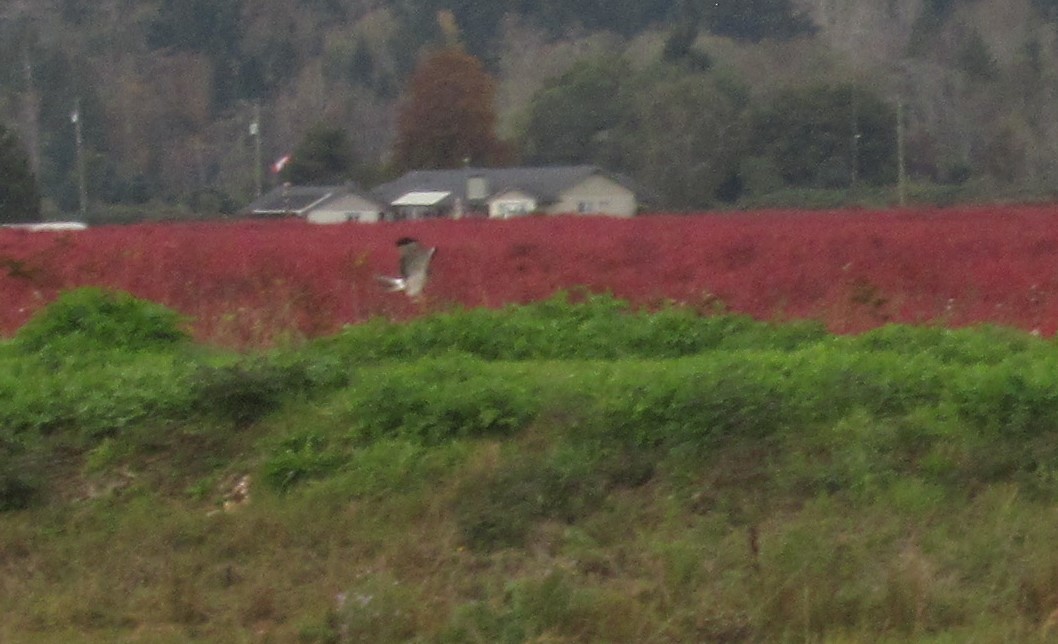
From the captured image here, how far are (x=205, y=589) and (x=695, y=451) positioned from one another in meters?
3.04

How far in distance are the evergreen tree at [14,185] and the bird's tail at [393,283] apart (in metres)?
23.5

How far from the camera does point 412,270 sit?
1495 centimetres

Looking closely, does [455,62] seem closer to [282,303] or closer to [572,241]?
[572,241]

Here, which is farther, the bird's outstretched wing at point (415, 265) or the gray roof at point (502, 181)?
the gray roof at point (502, 181)

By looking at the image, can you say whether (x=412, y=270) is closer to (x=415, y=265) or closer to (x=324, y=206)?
(x=415, y=265)

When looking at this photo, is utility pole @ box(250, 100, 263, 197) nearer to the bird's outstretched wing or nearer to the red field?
the red field

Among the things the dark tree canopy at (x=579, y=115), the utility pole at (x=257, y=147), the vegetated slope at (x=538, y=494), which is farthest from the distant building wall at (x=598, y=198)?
the vegetated slope at (x=538, y=494)

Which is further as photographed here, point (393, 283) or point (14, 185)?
point (14, 185)

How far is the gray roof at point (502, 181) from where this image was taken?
40688mm

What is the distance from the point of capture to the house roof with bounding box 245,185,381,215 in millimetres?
41281

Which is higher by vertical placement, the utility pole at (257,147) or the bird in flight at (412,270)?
the utility pole at (257,147)

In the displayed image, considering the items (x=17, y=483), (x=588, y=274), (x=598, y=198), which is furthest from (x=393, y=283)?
(x=598, y=198)

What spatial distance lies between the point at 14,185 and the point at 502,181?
506 inches

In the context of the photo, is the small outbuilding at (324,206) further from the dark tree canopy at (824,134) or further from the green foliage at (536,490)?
the green foliage at (536,490)
